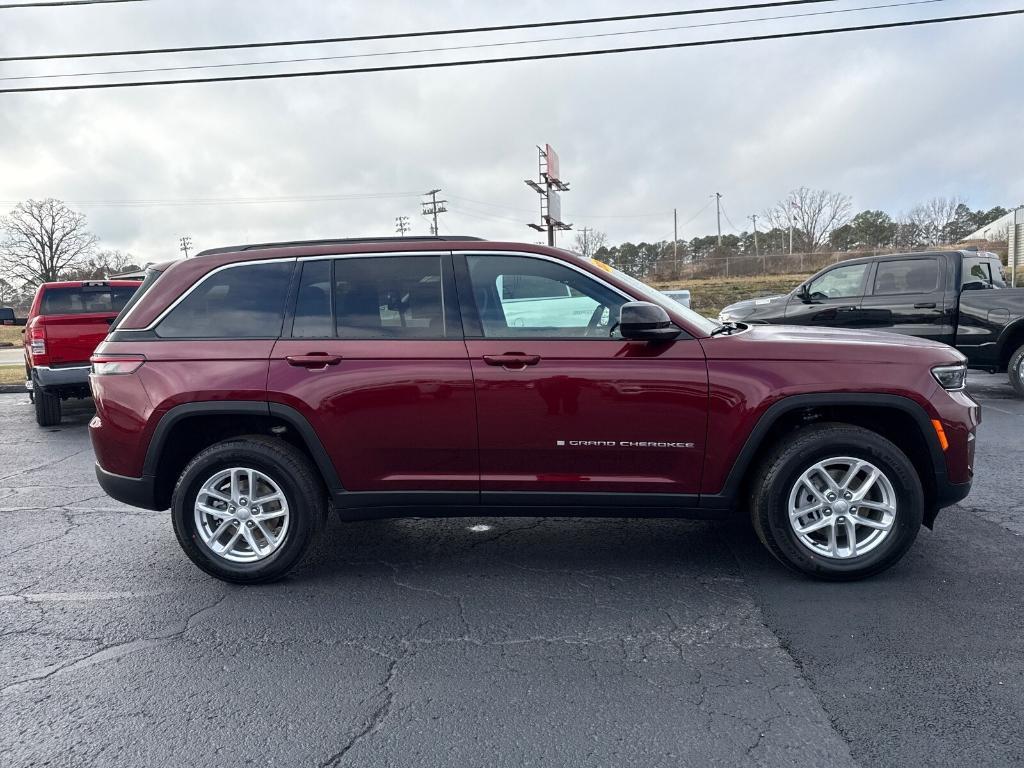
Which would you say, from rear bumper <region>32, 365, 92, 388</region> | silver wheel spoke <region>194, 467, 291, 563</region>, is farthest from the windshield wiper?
rear bumper <region>32, 365, 92, 388</region>

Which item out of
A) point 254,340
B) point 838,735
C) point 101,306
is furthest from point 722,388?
point 101,306

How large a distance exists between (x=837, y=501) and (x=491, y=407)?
1.88 metres

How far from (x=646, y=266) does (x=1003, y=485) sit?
153ft

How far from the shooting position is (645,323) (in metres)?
3.49

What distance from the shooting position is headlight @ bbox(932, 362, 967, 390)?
3.62 metres

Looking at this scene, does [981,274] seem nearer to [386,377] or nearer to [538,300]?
[538,300]

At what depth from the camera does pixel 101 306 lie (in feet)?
32.4

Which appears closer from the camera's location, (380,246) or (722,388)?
(722,388)

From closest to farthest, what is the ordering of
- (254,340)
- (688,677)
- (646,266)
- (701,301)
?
(688,677), (254,340), (701,301), (646,266)

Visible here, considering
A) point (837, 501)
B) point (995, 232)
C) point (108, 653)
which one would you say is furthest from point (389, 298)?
point (995, 232)

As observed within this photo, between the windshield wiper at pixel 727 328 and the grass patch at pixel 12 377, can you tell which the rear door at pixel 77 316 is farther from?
the windshield wiper at pixel 727 328

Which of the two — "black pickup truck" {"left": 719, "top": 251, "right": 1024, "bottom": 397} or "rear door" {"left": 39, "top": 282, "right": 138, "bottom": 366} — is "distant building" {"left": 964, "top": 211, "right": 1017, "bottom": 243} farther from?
"rear door" {"left": 39, "top": 282, "right": 138, "bottom": 366}

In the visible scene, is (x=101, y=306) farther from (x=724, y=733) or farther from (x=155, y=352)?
(x=724, y=733)

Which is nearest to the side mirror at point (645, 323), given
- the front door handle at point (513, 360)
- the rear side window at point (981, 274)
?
the front door handle at point (513, 360)
